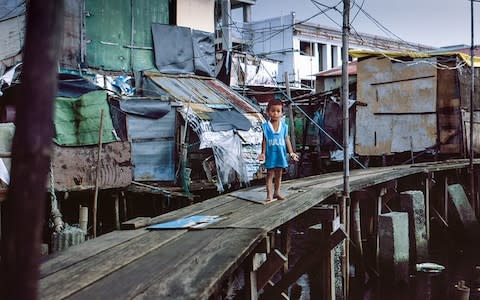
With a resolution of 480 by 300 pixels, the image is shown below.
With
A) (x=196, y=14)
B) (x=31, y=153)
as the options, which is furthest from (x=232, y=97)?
(x=31, y=153)

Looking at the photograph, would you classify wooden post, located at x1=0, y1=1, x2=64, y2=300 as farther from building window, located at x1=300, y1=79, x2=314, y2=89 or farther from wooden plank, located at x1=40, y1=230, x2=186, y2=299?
building window, located at x1=300, y1=79, x2=314, y2=89

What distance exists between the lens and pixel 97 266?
384cm

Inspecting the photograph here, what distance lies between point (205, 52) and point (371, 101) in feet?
20.0

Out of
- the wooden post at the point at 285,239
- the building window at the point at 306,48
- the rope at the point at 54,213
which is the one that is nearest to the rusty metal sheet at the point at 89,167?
the rope at the point at 54,213

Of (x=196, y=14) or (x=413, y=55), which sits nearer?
(x=413, y=55)

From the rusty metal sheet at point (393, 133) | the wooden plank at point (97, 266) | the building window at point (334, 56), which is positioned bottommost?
the wooden plank at point (97, 266)

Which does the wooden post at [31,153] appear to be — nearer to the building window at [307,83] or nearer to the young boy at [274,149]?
the young boy at [274,149]

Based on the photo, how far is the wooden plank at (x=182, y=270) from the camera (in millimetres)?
3191

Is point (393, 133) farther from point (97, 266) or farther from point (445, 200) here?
point (97, 266)

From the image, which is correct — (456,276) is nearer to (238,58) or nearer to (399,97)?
(399,97)

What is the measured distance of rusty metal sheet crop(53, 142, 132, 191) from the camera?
10.5m

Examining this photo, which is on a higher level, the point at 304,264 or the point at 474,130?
the point at 474,130

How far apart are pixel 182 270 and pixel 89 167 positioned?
25.5ft

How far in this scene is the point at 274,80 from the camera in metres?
27.9
